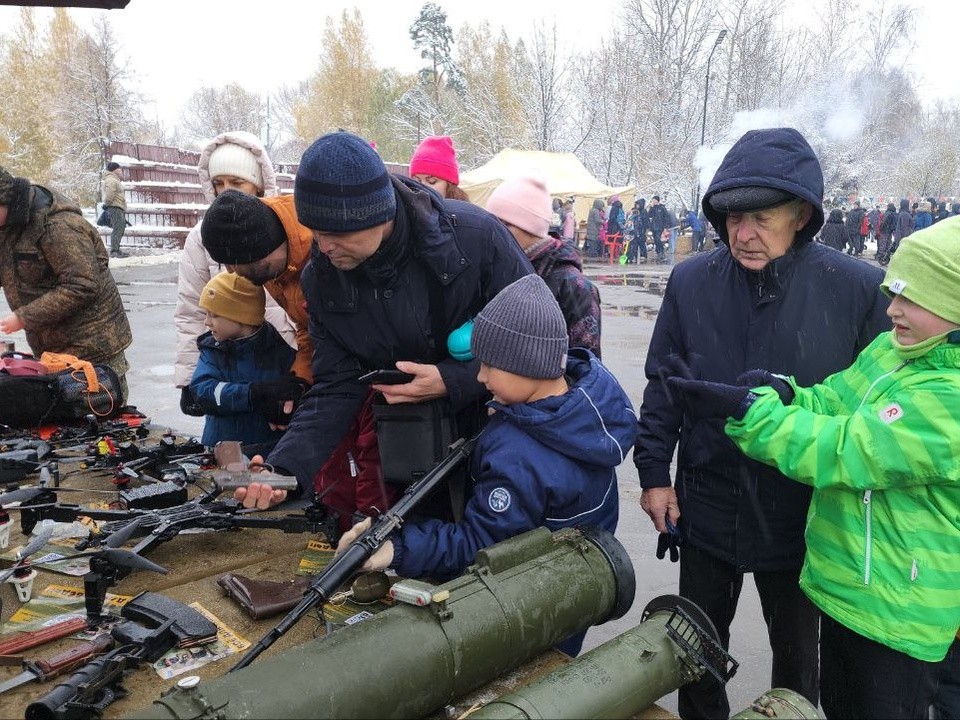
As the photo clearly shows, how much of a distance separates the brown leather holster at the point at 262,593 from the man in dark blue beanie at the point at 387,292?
0.28 m

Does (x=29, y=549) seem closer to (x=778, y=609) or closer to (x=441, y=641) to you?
(x=441, y=641)

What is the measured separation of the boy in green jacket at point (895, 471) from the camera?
1.81m

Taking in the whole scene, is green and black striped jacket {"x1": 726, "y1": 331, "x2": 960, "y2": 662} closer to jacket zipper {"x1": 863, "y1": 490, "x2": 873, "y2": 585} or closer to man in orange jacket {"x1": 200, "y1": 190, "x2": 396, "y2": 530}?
jacket zipper {"x1": 863, "y1": 490, "x2": 873, "y2": 585}

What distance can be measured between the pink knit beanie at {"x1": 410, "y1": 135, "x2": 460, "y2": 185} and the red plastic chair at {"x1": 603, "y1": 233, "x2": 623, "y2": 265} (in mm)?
21728

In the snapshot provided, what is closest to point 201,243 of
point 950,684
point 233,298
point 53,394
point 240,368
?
point 233,298

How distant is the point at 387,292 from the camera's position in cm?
240

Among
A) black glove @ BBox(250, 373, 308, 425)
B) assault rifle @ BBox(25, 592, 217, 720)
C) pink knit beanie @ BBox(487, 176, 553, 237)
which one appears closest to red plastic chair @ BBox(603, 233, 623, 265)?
pink knit beanie @ BBox(487, 176, 553, 237)

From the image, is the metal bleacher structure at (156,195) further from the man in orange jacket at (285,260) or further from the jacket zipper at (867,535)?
the jacket zipper at (867,535)

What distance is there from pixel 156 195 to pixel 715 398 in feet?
78.6

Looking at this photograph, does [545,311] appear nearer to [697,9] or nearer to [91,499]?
[91,499]

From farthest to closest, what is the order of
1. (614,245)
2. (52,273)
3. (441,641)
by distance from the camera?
(614,245)
(52,273)
(441,641)

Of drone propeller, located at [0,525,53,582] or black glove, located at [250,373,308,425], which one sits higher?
black glove, located at [250,373,308,425]

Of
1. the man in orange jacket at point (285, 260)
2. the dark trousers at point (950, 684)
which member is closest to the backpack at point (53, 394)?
the man in orange jacket at point (285, 260)

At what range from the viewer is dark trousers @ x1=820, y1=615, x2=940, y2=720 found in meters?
1.93
